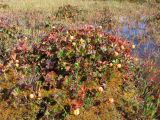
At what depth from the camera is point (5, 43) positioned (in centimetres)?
1009

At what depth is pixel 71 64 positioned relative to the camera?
7504mm

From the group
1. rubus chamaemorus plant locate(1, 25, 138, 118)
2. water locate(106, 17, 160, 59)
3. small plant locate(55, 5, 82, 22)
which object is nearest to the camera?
rubus chamaemorus plant locate(1, 25, 138, 118)

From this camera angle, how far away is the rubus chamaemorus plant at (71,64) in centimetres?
708

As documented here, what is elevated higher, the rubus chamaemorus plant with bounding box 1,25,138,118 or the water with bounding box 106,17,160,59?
the rubus chamaemorus plant with bounding box 1,25,138,118

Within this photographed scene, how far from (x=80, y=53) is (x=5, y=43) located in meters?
3.14

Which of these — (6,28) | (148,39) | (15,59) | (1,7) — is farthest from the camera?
(1,7)

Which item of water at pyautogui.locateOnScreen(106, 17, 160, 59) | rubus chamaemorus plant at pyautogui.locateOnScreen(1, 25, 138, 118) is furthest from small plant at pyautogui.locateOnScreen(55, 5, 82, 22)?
rubus chamaemorus plant at pyautogui.locateOnScreen(1, 25, 138, 118)

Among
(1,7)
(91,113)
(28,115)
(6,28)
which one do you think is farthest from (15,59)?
(1,7)

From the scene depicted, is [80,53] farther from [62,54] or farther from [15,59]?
[15,59]

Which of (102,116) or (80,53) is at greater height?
(80,53)

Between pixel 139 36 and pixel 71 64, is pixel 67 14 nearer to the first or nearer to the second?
pixel 139 36

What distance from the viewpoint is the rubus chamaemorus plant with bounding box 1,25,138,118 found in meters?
7.08

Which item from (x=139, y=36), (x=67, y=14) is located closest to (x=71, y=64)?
(x=139, y=36)

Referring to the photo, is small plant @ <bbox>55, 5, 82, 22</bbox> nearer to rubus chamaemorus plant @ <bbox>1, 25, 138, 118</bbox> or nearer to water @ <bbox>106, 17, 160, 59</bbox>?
water @ <bbox>106, 17, 160, 59</bbox>
